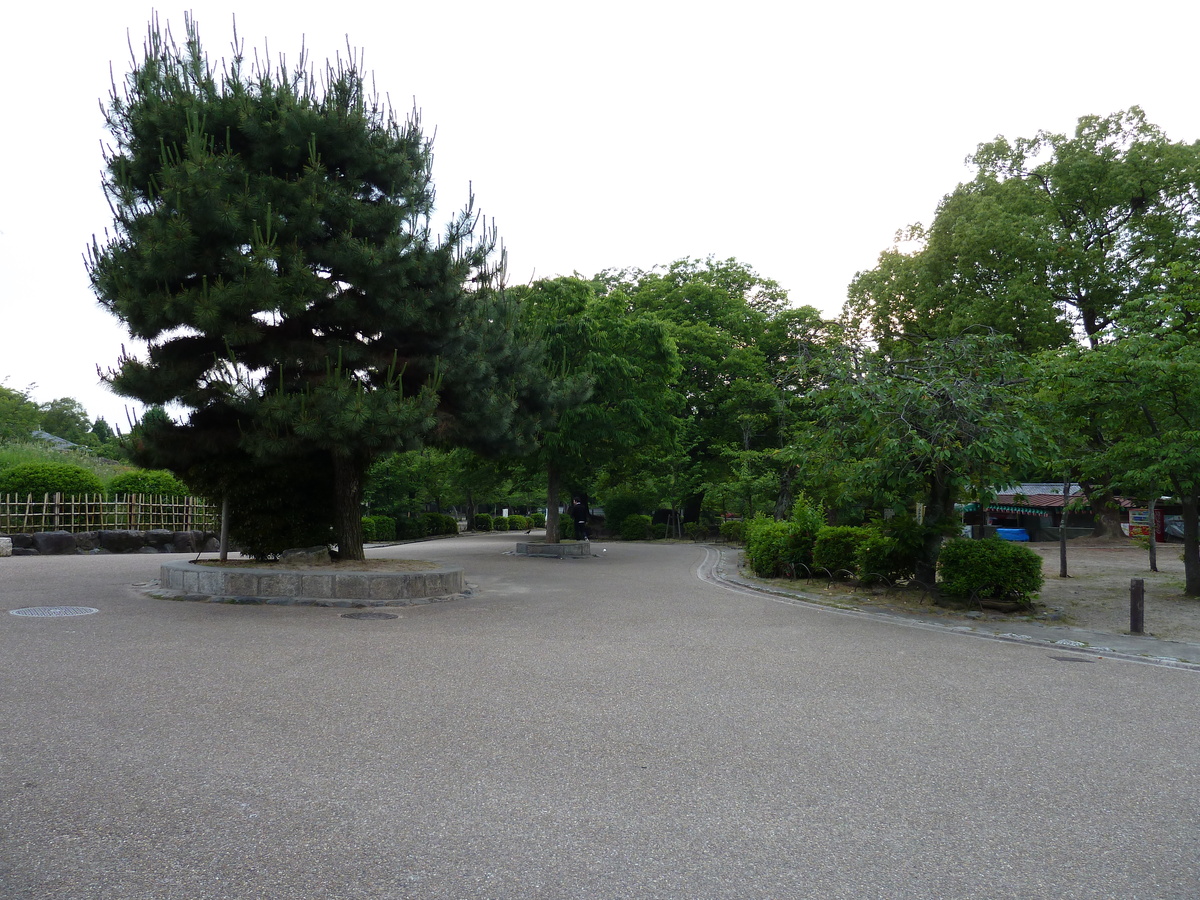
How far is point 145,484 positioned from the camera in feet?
76.4

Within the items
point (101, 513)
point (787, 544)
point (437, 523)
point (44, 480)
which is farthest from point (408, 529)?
point (787, 544)

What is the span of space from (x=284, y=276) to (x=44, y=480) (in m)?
14.5

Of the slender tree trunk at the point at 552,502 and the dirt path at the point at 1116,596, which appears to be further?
the slender tree trunk at the point at 552,502

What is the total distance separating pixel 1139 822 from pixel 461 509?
6362cm

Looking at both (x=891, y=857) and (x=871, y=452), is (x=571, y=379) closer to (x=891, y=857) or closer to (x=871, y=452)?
(x=871, y=452)

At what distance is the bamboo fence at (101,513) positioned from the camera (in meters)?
20.5

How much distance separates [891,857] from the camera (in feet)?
11.3

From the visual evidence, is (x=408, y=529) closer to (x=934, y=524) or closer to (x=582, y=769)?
(x=934, y=524)

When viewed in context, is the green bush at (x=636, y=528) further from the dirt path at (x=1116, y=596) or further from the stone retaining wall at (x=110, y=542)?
the stone retaining wall at (x=110, y=542)

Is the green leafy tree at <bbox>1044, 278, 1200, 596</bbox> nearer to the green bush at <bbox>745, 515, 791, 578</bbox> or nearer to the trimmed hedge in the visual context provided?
the green bush at <bbox>745, 515, 791, 578</bbox>

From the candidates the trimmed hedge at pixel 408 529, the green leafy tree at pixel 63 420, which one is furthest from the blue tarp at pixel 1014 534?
the green leafy tree at pixel 63 420

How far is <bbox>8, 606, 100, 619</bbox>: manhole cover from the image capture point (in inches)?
380

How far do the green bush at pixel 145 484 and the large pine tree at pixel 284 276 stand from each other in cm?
1226

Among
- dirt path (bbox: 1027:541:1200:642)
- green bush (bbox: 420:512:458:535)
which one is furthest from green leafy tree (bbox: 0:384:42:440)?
dirt path (bbox: 1027:541:1200:642)
